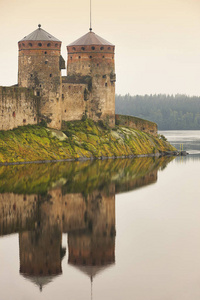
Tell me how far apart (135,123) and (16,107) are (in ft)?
64.8

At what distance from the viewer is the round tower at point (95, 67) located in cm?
6875

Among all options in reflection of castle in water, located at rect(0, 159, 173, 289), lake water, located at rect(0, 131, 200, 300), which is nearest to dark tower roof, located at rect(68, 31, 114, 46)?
lake water, located at rect(0, 131, 200, 300)

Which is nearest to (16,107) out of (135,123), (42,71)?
(42,71)

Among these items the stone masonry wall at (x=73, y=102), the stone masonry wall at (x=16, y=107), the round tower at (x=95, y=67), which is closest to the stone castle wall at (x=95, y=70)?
the round tower at (x=95, y=67)

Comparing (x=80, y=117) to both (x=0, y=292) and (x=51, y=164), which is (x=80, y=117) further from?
(x=0, y=292)

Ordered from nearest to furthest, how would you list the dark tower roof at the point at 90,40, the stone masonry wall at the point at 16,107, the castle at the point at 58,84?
the stone masonry wall at the point at 16,107 → the castle at the point at 58,84 → the dark tower roof at the point at 90,40

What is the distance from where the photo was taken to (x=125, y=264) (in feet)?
78.2

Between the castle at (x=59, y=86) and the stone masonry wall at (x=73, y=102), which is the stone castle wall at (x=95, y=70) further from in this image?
the stone masonry wall at (x=73, y=102)

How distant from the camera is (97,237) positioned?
27.8 m

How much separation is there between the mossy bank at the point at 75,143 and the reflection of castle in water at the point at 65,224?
36.7 ft

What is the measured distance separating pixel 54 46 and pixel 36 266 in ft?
134

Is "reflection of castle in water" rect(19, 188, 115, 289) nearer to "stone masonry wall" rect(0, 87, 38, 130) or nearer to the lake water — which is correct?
the lake water

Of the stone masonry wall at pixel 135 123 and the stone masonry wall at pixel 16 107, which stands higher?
the stone masonry wall at pixel 16 107

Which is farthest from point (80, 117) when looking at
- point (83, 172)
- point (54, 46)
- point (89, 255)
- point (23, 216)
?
point (89, 255)
